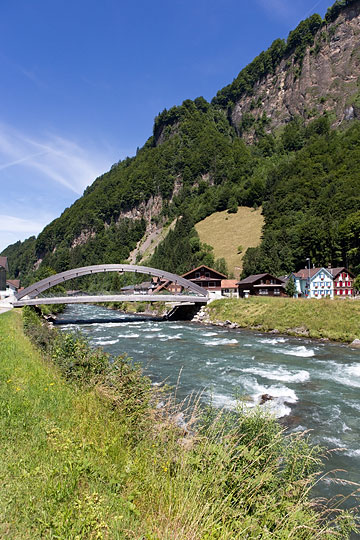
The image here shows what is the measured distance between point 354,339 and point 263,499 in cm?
2749

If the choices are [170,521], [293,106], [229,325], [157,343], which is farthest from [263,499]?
[293,106]

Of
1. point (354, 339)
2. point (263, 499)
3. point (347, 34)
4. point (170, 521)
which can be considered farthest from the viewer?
point (347, 34)

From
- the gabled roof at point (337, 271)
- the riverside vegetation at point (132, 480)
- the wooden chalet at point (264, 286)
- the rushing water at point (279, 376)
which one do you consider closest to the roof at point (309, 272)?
the gabled roof at point (337, 271)

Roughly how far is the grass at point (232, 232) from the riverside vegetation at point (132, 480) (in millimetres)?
84111

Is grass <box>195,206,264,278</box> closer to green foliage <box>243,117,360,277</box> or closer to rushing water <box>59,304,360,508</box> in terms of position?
green foliage <box>243,117,360,277</box>

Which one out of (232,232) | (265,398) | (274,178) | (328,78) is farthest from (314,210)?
(328,78)

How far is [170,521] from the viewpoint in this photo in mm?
3695

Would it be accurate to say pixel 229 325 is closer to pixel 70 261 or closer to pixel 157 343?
pixel 157 343

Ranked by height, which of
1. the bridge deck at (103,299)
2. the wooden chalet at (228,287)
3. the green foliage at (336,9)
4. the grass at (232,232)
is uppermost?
the green foliage at (336,9)

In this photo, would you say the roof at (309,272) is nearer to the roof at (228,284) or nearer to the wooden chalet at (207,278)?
Answer: the roof at (228,284)

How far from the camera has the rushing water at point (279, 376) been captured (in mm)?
10594

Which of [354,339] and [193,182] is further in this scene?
[193,182]

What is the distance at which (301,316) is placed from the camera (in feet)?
117

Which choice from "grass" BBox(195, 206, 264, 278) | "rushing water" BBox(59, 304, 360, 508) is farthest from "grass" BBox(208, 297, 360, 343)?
"grass" BBox(195, 206, 264, 278)
